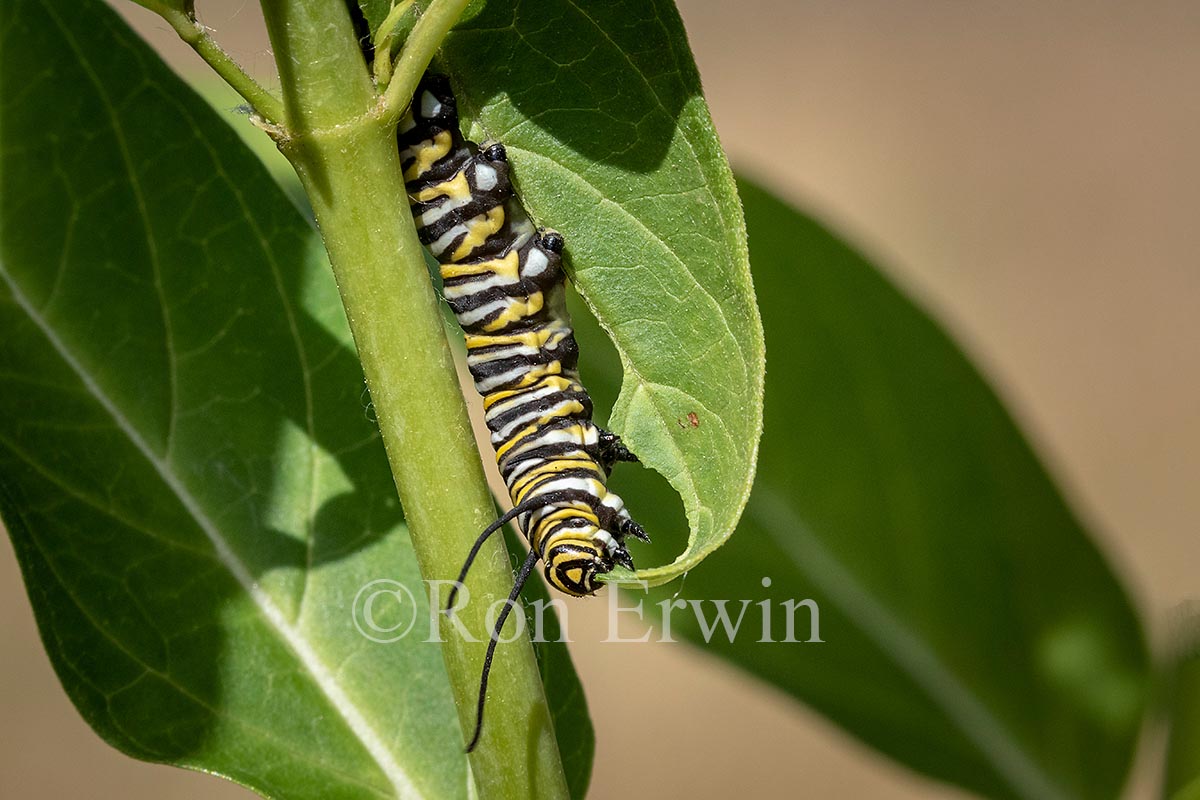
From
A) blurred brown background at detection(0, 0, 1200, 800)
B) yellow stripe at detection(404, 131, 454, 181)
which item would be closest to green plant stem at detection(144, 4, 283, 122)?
yellow stripe at detection(404, 131, 454, 181)

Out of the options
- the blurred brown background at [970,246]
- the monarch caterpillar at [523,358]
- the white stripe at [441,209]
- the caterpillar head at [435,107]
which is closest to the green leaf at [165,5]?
the caterpillar head at [435,107]

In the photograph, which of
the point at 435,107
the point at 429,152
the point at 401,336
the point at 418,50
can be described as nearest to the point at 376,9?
the point at 418,50

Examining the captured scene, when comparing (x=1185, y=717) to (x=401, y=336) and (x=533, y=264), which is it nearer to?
(x=533, y=264)

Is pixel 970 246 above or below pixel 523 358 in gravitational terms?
above

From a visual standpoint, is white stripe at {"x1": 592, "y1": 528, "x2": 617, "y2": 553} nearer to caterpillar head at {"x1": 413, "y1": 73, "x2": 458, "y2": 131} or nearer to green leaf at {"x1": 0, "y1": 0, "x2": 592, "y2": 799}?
green leaf at {"x1": 0, "y1": 0, "x2": 592, "y2": 799}

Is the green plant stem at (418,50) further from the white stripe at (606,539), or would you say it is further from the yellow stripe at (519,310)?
the white stripe at (606,539)

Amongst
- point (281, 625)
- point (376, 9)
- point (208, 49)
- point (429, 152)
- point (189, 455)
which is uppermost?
point (429, 152)
